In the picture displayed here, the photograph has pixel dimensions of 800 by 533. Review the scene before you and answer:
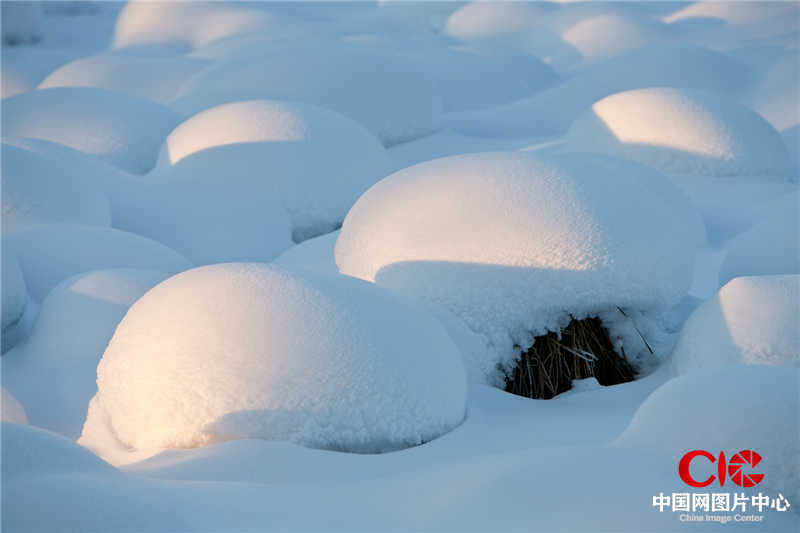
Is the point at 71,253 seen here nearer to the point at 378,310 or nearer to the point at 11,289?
the point at 11,289

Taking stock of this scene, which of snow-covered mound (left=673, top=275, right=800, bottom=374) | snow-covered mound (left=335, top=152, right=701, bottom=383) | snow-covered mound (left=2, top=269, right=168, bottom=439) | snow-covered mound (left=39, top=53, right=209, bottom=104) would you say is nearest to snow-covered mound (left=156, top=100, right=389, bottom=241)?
snow-covered mound (left=335, top=152, right=701, bottom=383)

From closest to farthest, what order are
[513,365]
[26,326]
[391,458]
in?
1. [391,458]
2. [513,365]
3. [26,326]

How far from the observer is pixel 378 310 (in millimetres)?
1675

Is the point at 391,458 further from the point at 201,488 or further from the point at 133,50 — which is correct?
the point at 133,50

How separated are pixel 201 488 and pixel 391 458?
381 millimetres

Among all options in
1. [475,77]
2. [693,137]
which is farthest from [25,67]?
[693,137]

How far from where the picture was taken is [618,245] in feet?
6.72

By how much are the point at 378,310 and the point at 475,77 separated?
406cm

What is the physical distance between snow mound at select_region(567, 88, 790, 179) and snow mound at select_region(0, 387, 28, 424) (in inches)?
99.3

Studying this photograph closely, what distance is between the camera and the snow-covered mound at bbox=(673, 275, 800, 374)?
1787 millimetres

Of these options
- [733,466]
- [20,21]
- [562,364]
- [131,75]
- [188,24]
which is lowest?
[562,364]

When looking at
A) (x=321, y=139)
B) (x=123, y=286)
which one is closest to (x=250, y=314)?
(x=123, y=286)

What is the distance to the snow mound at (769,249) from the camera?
2.32 m

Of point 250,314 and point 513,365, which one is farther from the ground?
point 250,314
